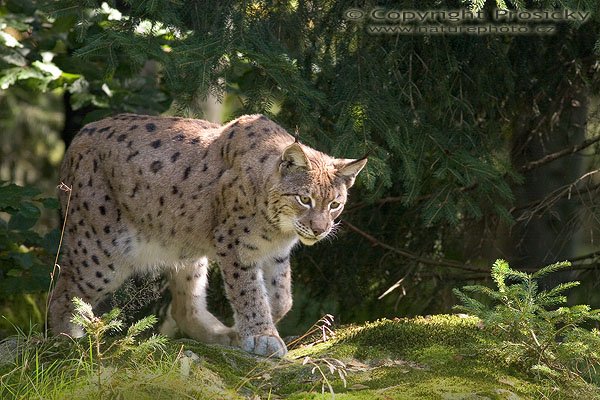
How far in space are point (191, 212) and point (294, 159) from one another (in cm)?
104

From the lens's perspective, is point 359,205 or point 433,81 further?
point 359,205

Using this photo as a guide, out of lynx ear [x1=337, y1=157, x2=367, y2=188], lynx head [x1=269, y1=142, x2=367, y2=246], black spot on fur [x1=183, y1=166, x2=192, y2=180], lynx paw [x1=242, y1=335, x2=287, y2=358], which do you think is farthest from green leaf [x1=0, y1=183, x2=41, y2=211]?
lynx ear [x1=337, y1=157, x2=367, y2=188]

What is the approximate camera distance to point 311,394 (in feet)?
15.0

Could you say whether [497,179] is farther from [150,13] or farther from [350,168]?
[150,13]

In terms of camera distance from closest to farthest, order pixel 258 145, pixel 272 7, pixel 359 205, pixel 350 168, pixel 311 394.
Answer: pixel 311 394
pixel 350 168
pixel 258 145
pixel 272 7
pixel 359 205

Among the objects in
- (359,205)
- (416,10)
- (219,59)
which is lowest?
(359,205)

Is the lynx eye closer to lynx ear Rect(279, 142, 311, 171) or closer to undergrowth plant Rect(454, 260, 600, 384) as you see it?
lynx ear Rect(279, 142, 311, 171)

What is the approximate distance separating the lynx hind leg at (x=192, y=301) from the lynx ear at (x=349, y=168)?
1.60 meters

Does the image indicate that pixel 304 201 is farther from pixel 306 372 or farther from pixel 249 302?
pixel 306 372

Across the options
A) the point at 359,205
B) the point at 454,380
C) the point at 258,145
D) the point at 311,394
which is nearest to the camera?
the point at 311,394

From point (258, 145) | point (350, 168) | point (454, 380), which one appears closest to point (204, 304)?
point (258, 145)

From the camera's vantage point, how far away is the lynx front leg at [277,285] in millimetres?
6738

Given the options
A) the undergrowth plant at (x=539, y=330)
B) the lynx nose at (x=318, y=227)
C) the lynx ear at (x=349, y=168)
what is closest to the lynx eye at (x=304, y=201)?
the lynx nose at (x=318, y=227)

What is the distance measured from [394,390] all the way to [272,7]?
10.8 ft
